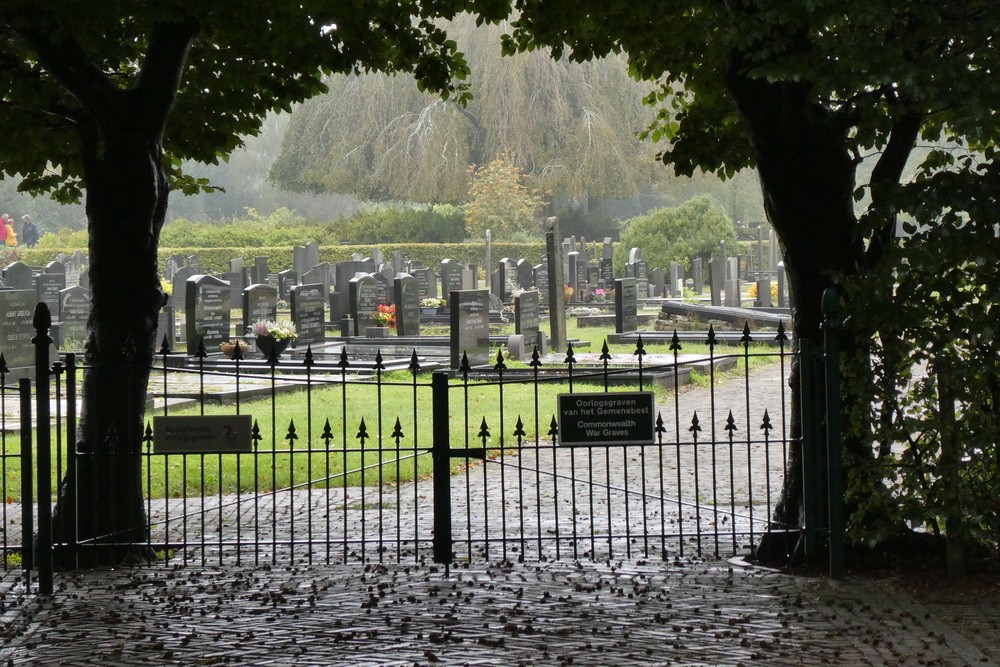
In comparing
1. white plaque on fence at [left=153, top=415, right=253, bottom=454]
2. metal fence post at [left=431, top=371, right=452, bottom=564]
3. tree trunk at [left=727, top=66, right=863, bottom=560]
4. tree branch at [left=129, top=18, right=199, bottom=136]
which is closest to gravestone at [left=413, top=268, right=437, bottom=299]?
tree branch at [left=129, top=18, right=199, bottom=136]

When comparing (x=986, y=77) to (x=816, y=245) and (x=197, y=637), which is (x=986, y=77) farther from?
(x=197, y=637)

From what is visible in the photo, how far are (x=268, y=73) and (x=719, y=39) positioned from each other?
369 cm

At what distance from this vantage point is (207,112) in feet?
31.2

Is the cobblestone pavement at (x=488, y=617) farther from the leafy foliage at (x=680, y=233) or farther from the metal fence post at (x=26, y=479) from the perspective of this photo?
the leafy foliage at (x=680, y=233)

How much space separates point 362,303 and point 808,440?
18.0 metres

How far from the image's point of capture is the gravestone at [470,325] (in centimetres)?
1916

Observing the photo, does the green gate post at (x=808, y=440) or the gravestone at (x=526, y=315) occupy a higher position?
the gravestone at (x=526, y=315)

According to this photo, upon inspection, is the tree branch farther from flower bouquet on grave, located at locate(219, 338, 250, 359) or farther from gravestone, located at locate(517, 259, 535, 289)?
gravestone, located at locate(517, 259, 535, 289)

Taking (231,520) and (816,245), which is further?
(231,520)

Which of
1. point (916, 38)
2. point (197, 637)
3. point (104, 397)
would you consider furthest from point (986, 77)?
point (104, 397)

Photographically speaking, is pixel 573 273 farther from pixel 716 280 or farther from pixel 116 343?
pixel 116 343

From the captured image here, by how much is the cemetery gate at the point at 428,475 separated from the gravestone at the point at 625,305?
7.45 m

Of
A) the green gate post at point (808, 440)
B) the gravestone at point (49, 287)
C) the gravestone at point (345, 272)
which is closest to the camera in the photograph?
the green gate post at point (808, 440)

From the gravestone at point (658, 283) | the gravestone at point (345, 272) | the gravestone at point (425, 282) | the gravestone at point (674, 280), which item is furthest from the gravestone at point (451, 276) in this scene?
the gravestone at point (674, 280)
